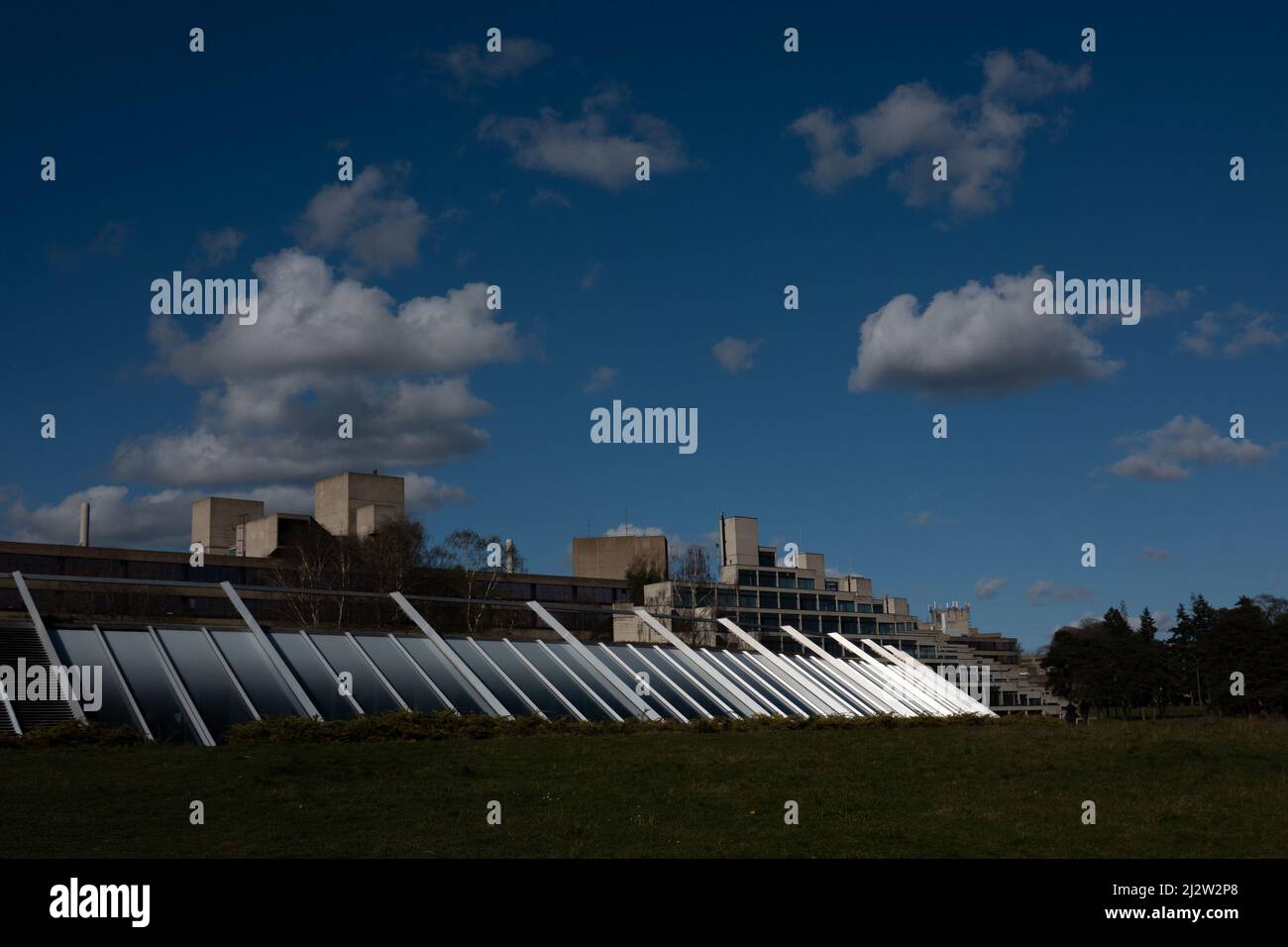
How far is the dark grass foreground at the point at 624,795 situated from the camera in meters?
14.9

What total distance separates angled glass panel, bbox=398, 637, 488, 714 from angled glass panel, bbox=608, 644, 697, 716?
215 inches

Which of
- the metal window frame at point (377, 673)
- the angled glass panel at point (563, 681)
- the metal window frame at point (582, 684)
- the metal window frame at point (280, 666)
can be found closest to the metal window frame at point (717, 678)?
the metal window frame at point (582, 684)

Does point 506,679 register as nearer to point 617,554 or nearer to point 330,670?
point 330,670

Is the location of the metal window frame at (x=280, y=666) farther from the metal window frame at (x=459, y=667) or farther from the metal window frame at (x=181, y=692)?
the metal window frame at (x=459, y=667)

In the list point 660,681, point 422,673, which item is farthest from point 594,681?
point 422,673

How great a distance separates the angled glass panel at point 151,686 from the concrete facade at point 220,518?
123515mm

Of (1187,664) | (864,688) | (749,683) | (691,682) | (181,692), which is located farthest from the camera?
(1187,664)

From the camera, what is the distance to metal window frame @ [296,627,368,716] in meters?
27.2

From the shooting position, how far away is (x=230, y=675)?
86.5ft

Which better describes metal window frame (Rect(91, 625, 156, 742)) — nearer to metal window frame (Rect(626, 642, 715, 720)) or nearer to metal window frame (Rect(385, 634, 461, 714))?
metal window frame (Rect(385, 634, 461, 714))

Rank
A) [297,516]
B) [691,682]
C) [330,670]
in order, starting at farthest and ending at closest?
[297,516] → [691,682] → [330,670]

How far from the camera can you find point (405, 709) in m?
26.8

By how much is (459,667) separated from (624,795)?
1319cm

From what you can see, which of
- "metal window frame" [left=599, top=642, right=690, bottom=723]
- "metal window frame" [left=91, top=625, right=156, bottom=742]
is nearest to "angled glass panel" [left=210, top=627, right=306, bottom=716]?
"metal window frame" [left=91, top=625, right=156, bottom=742]
